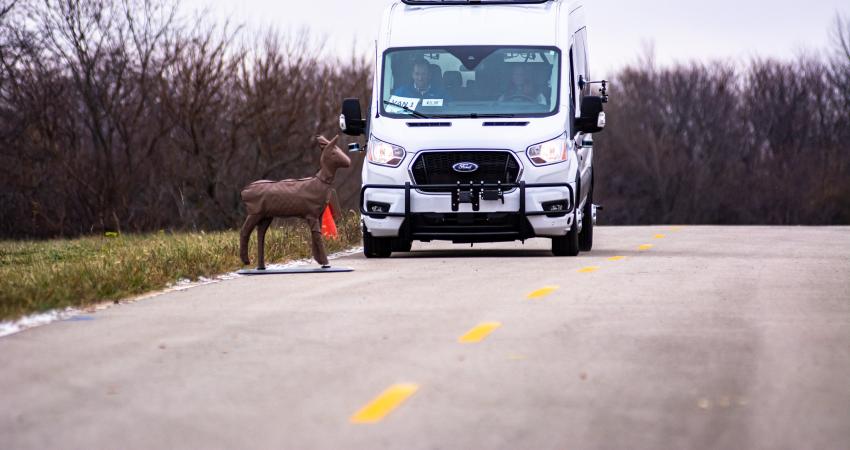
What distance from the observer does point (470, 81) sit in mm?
19812

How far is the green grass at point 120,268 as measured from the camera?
12453 millimetres

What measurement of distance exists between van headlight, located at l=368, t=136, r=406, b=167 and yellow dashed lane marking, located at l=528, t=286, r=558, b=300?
5608 millimetres

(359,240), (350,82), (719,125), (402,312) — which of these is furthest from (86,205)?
(719,125)

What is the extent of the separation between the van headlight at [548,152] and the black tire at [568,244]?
95 centimetres

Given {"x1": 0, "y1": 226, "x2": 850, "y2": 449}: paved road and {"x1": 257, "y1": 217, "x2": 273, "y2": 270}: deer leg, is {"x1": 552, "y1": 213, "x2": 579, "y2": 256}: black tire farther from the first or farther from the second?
{"x1": 0, "y1": 226, "x2": 850, "y2": 449}: paved road

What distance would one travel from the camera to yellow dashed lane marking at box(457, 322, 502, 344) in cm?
989

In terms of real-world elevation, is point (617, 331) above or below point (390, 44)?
below

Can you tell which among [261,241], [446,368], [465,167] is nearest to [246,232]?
[261,241]

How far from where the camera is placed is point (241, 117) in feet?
118

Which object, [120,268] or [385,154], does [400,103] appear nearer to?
[385,154]

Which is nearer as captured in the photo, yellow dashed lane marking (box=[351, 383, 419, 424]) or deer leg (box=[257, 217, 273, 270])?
yellow dashed lane marking (box=[351, 383, 419, 424])

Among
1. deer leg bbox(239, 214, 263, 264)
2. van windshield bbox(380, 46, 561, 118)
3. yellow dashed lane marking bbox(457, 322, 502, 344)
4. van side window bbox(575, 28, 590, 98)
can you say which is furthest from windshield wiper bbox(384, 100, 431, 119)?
yellow dashed lane marking bbox(457, 322, 502, 344)

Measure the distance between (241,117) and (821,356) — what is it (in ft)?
90.7

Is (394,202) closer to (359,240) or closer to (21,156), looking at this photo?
(359,240)
